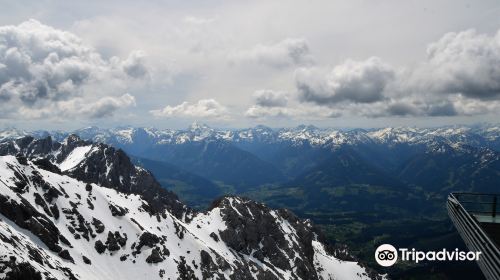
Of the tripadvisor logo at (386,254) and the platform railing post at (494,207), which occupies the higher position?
the platform railing post at (494,207)

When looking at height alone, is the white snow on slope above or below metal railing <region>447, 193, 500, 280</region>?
below

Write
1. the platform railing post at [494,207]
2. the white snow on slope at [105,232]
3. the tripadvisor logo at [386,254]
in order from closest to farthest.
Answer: the platform railing post at [494,207], the tripadvisor logo at [386,254], the white snow on slope at [105,232]

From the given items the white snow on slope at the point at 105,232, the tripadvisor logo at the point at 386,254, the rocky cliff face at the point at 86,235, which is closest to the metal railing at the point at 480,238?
the tripadvisor logo at the point at 386,254

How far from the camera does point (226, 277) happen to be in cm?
18100

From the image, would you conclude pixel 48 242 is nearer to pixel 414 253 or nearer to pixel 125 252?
pixel 125 252

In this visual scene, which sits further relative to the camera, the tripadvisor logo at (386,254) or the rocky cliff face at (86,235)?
the rocky cliff face at (86,235)

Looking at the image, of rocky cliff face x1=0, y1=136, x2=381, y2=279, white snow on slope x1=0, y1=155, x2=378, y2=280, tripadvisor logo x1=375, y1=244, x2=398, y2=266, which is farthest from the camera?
white snow on slope x1=0, y1=155, x2=378, y2=280

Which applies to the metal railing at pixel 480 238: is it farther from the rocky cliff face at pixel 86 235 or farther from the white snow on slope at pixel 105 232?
the white snow on slope at pixel 105 232

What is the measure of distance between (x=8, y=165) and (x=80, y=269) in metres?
52.5

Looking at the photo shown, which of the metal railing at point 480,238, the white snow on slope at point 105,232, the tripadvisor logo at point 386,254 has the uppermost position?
the metal railing at point 480,238

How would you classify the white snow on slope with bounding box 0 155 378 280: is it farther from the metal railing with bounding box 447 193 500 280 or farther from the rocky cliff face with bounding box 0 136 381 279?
the metal railing with bounding box 447 193 500 280

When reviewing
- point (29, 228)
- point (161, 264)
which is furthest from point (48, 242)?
point (161, 264)

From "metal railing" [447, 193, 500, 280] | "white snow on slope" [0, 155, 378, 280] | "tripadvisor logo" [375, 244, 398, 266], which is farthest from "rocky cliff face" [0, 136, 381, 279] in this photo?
"metal railing" [447, 193, 500, 280]

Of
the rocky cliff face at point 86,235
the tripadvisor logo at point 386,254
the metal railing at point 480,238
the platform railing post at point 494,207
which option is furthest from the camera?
the rocky cliff face at point 86,235
